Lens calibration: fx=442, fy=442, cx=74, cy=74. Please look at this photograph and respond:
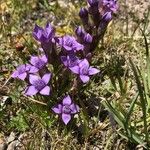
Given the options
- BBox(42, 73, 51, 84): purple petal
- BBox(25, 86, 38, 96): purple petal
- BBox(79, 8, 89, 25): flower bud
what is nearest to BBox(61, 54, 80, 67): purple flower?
BBox(42, 73, 51, 84): purple petal

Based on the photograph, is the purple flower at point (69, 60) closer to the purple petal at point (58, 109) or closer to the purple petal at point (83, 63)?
the purple petal at point (83, 63)

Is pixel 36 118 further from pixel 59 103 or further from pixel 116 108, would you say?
pixel 116 108

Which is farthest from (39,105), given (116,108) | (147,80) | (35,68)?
(147,80)

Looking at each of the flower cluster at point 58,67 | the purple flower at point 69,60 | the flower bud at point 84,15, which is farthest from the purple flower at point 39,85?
the flower bud at point 84,15

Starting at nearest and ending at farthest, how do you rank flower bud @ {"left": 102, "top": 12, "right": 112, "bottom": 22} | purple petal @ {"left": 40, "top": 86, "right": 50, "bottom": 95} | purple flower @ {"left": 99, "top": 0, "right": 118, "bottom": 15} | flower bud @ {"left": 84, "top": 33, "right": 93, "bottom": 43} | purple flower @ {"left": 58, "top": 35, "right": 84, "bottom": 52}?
purple petal @ {"left": 40, "top": 86, "right": 50, "bottom": 95}
purple flower @ {"left": 58, "top": 35, "right": 84, "bottom": 52}
flower bud @ {"left": 84, "top": 33, "right": 93, "bottom": 43}
flower bud @ {"left": 102, "top": 12, "right": 112, "bottom": 22}
purple flower @ {"left": 99, "top": 0, "right": 118, "bottom": 15}

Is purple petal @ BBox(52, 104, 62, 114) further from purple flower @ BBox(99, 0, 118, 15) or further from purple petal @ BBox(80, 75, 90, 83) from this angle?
purple flower @ BBox(99, 0, 118, 15)

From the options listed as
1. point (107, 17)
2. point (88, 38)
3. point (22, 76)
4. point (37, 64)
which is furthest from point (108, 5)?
point (22, 76)

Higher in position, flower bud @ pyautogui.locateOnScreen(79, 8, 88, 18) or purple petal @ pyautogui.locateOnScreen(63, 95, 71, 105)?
flower bud @ pyautogui.locateOnScreen(79, 8, 88, 18)
